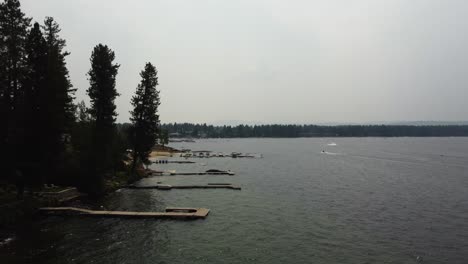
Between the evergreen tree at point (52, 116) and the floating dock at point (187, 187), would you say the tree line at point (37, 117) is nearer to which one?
the evergreen tree at point (52, 116)

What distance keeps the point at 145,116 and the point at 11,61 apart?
31171 millimetres

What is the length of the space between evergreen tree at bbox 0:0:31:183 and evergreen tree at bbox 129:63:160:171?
95.0 ft

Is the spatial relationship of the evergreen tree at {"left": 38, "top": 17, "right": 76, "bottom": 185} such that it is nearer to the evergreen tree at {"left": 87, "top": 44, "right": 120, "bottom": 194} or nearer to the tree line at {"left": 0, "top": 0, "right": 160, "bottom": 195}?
the tree line at {"left": 0, "top": 0, "right": 160, "bottom": 195}

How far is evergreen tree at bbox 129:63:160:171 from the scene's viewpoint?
7169cm

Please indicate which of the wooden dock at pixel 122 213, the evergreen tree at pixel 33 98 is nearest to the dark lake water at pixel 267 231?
the wooden dock at pixel 122 213

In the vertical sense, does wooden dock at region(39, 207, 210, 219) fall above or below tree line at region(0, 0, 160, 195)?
below

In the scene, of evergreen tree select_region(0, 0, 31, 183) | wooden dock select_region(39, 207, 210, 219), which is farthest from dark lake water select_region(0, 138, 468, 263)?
evergreen tree select_region(0, 0, 31, 183)

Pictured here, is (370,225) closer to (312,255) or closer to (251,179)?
(312,255)

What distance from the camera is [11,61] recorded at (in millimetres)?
42844

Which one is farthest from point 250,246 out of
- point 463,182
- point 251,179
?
point 463,182

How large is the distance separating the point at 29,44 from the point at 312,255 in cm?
3517

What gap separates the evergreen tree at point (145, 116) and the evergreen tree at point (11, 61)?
95.0 ft

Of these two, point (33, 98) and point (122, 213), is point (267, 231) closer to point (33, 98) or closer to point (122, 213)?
point (122, 213)

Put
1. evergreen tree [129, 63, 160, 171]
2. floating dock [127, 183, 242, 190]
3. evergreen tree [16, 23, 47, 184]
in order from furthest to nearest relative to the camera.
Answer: evergreen tree [129, 63, 160, 171], floating dock [127, 183, 242, 190], evergreen tree [16, 23, 47, 184]
